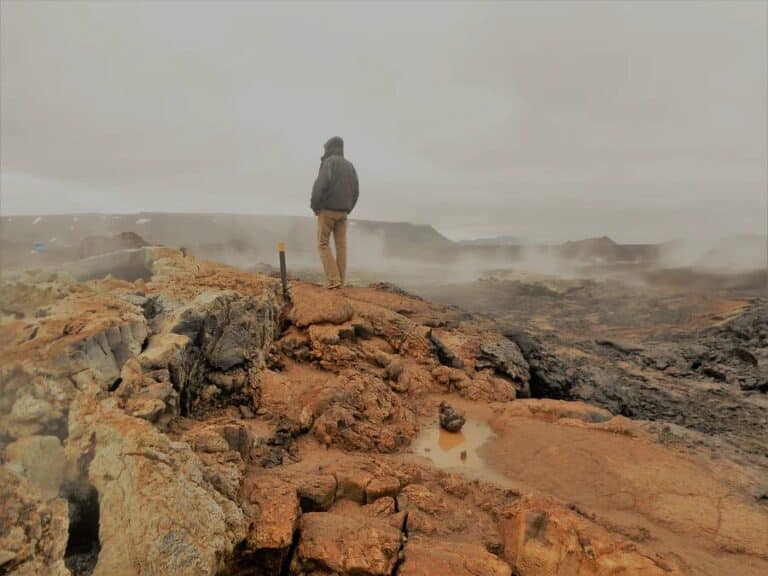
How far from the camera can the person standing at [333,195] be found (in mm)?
8914

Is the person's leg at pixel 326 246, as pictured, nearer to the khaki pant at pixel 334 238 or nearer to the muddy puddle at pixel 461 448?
the khaki pant at pixel 334 238

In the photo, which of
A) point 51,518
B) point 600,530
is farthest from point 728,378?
point 51,518

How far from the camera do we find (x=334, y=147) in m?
9.38

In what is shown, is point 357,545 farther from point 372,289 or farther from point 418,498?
point 372,289

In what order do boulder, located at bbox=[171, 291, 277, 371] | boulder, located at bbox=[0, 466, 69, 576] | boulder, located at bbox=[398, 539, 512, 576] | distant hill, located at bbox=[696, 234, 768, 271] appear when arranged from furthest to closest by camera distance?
distant hill, located at bbox=[696, 234, 768, 271] → boulder, located at bbox=[171, 291, 277, 371] → boulder, located at bbox=[398, 539, 512, 576] → boulder, located at bbox=[0, 466, 69, 576]

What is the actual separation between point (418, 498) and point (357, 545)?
1.02m

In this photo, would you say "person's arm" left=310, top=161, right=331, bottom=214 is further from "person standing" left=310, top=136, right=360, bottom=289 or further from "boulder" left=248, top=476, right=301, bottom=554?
"boulder" left=248, top=476, right=301, bottom=554

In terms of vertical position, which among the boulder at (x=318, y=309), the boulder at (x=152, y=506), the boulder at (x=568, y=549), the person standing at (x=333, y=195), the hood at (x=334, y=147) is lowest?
the boulder at (x=568, y=549)

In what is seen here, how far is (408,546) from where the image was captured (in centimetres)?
350

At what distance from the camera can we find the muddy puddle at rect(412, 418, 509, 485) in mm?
5059

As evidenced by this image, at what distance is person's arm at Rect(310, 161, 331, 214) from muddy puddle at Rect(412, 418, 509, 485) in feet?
16.2

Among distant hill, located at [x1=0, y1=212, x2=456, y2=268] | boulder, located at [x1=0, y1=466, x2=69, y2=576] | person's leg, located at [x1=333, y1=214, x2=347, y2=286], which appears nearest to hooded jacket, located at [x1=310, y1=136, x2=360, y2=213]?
person's leg, located at [x1=333, y1=214, x2=347, y2=286]

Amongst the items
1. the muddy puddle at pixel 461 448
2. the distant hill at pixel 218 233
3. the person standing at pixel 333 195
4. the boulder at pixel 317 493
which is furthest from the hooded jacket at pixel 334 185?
the distant hill at pixel 218 233

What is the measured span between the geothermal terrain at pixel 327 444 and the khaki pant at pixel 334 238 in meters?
0.52
